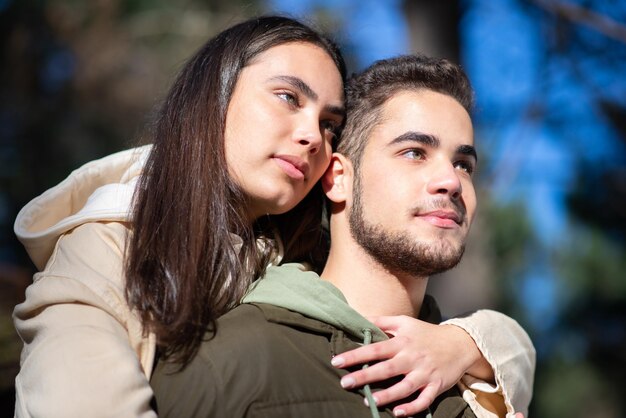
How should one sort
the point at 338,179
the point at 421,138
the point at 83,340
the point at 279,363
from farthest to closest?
the point at 338,179 < the point at 421,138 < the point at 279,363 < the point at 83,340

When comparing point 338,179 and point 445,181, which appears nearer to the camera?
point 445,181

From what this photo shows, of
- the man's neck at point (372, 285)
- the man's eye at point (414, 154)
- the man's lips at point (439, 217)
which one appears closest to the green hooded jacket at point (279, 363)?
the man's neck at point (372, 285)

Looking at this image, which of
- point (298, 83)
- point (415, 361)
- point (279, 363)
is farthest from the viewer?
point (298, 83)

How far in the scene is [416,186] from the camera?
190cm

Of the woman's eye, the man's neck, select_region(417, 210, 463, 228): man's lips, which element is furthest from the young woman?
select_region(417, 210, 463, 228): man's lips

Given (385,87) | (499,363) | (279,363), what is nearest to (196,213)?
(279,363)

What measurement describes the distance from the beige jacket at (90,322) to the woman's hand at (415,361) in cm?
7

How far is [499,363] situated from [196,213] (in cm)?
76

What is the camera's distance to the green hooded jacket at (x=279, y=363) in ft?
4.99

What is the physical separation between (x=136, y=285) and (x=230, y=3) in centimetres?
407

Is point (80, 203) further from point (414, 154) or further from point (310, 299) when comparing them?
point (414, 154)

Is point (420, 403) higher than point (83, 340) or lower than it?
lower

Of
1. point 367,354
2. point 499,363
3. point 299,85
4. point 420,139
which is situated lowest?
point 499,363

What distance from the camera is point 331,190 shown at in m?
2.07
